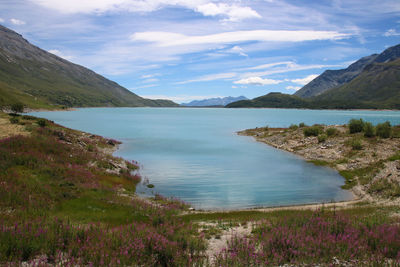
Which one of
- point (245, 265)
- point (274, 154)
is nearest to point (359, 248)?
point (245, 265)

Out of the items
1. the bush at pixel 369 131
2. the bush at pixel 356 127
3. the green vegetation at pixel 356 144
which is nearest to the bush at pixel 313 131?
the bush at pixel 356 127

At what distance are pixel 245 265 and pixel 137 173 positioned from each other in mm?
26961

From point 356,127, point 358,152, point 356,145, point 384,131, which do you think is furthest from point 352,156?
point 356,127

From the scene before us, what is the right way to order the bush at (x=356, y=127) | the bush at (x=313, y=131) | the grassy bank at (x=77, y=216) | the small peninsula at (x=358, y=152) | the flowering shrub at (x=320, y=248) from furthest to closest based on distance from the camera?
1. the bush at (x=313, y=131)
2. the bush at (x=356, y=127)
3. the small peninsula at (x=358, y=152)
4. the flowering shrub at (x=320, y=248)
5. the grassy bank at (x=77, y=216)

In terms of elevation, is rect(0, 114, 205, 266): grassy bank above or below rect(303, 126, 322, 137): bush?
below

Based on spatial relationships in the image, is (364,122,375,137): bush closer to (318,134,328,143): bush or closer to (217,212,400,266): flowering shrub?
(318,134,328,143): bush

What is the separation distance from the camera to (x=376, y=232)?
425 inches

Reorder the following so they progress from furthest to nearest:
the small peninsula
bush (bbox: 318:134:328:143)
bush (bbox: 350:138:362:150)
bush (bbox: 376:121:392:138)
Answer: bush (bbox: 318:134:328:143), bush (bbox: 376:121:392:138), bush (bbox: 350:138:362:150), the small peninsula

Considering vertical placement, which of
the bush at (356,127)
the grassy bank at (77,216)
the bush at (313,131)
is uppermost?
the bush at (356,127)

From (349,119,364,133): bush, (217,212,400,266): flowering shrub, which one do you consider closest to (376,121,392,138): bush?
(349,119,364,133): bush

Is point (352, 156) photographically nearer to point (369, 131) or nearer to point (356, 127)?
point (369, 131)

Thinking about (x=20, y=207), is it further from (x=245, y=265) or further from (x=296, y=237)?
(x=296, y=237)

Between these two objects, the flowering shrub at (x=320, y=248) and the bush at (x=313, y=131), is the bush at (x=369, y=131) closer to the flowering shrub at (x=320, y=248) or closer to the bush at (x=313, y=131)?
the bush at (x=313, y=131)

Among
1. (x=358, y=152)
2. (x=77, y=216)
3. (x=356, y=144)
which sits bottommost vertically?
(x=77, y=216)
